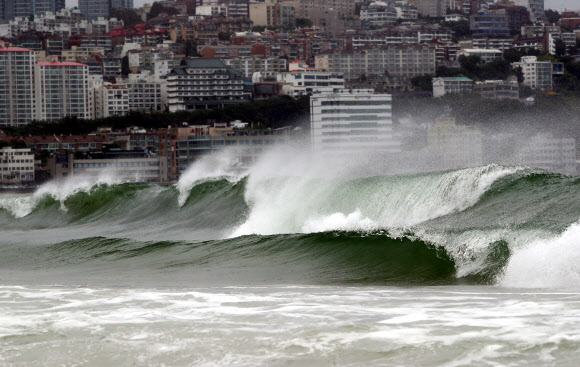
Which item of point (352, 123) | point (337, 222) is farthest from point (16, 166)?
point (337, 222)

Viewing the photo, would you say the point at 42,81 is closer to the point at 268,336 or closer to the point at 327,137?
the point at 327,137

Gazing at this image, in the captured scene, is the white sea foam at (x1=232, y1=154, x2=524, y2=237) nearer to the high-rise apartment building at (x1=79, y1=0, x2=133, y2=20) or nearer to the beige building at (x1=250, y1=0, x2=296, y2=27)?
the beige building at (x1=250, y1=0, x2=296, y2=27)

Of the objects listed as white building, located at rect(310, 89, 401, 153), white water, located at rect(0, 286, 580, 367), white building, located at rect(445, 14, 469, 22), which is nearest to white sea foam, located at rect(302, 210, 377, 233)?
white water, located at rect(0, 286, 580, 367)

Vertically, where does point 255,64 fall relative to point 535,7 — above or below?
below

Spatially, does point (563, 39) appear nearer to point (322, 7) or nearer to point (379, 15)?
point (379, 15)

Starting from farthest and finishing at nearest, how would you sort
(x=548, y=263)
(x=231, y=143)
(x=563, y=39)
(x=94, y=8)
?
(x=94, y=8), (x=563, y=39), (x=231, y=143), (x=548, y=263)

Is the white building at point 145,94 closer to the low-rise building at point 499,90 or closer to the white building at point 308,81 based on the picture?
the white building at point 308,81
